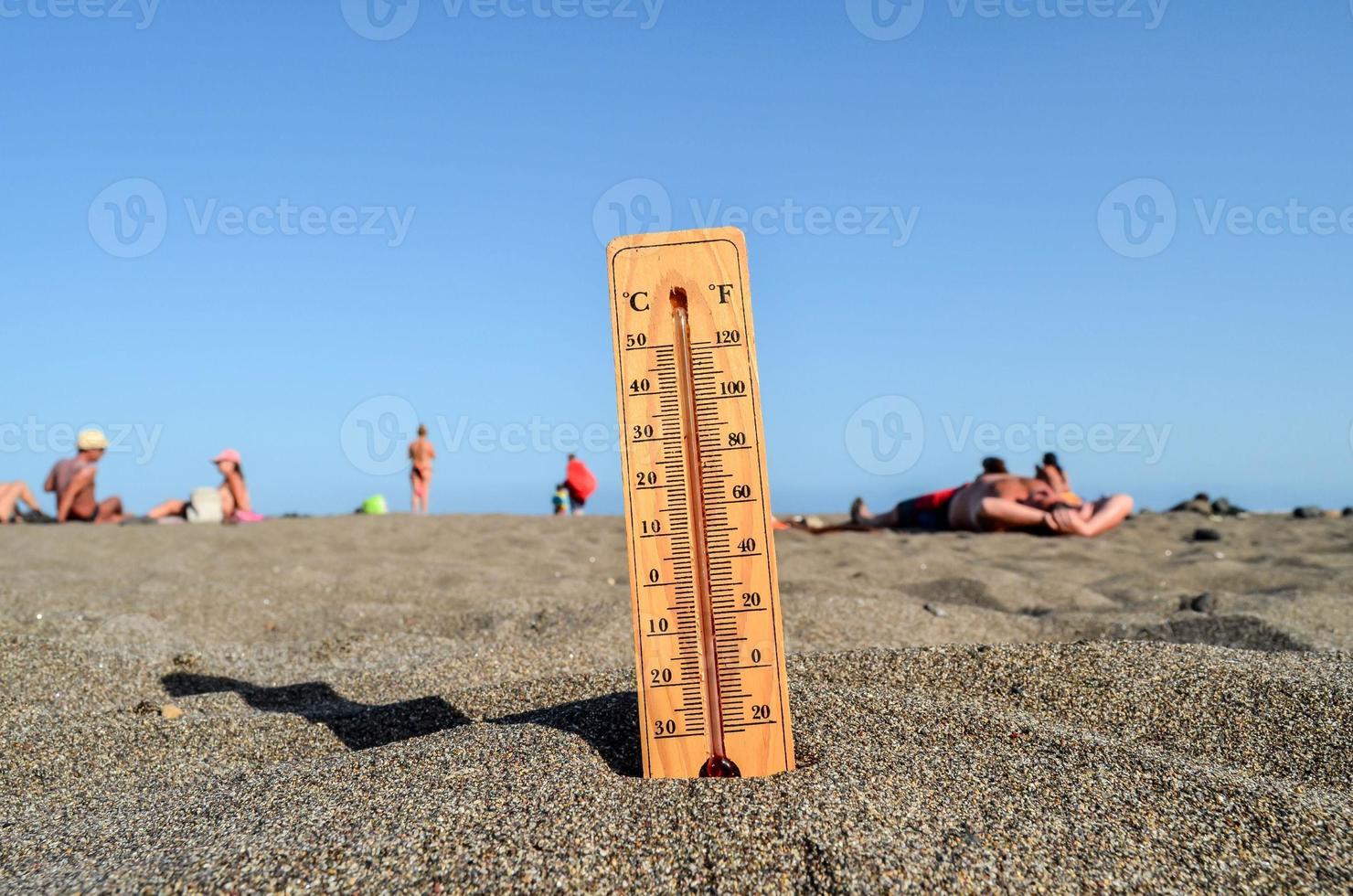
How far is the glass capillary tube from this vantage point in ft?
8.20

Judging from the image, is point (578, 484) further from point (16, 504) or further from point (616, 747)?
point (616, 747)

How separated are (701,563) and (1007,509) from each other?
10327 millimetres

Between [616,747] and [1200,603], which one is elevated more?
[616,747]

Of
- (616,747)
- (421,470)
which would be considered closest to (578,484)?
(421,470)

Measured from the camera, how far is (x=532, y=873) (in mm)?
1922

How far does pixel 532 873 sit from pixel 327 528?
9871mm

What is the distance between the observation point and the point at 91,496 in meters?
14.2

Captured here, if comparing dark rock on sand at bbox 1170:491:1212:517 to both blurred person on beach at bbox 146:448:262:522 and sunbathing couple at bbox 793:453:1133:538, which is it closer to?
sunbathing couple at bbox 793:453:1133:538

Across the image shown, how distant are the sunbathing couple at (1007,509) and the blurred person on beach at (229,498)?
320 inches

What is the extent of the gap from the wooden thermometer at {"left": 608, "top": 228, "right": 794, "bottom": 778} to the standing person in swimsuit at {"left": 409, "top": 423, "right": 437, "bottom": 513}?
16.0m

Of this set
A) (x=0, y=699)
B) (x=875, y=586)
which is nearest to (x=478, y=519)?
(x=875, y=586)

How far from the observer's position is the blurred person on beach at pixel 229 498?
14.8 m

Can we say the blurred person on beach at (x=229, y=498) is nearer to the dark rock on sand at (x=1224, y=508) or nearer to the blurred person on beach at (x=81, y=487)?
the blurred person on beach at (x=81, y=487)

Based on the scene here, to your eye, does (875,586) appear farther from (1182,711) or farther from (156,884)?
(156,884)
